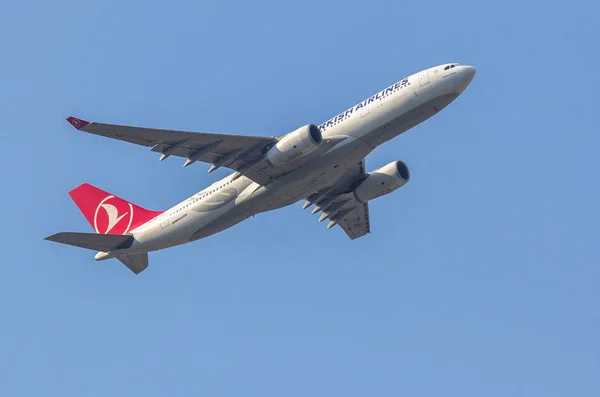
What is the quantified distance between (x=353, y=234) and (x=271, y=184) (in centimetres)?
1293

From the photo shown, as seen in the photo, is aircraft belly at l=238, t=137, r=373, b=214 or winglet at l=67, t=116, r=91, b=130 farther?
aircraft belly at l=238, t=137, r=373, b=214

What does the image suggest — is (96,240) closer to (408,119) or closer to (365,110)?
(365,110)

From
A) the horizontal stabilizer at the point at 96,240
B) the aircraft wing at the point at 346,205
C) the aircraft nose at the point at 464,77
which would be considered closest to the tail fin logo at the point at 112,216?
the horizontal stabilizer at the point at 96,240

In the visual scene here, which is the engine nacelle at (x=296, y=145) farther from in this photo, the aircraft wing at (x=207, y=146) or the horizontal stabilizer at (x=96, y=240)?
the horizontal stabilizer at (x=96, y=240)

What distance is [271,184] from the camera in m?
59.3

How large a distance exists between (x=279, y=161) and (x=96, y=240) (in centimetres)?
1385

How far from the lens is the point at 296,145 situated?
56188 mm

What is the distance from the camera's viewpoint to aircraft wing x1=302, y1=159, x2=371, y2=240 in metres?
65.1

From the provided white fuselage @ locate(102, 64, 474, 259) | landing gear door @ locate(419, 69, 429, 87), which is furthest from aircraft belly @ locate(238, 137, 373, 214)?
landing gear door @ locate(419, 69, 429, 87)

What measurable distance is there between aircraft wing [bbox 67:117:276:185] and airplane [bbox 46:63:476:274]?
58 millimetres

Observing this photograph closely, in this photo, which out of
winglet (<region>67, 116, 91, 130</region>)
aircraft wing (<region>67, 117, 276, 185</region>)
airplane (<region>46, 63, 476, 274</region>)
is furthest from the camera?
airplane (<region>46, 63, 476, 274</region>)

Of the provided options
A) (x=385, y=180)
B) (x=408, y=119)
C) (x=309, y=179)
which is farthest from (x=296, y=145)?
(x=385, y=180)

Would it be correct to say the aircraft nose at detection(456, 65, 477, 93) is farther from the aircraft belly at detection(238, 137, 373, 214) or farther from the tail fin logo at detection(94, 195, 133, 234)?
the tail fin logo at detection(94, 195, 133, 234)

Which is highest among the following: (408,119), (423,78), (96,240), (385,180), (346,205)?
(423,78)
